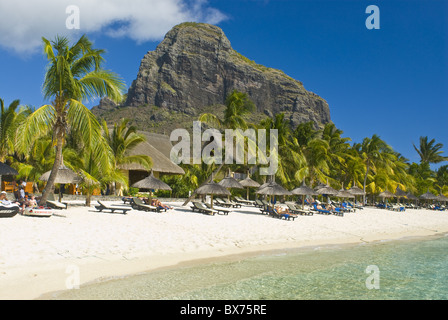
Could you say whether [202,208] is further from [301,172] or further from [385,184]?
[385,184]

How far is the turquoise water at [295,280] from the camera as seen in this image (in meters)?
5.89

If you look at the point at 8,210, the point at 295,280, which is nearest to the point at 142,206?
the point at 8,210

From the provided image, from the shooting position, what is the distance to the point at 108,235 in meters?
8.99

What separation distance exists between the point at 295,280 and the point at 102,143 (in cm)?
696

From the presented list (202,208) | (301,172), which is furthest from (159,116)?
(202,208)

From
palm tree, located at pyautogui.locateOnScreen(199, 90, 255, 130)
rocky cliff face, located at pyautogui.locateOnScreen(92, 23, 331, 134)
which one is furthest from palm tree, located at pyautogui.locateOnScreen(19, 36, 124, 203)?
rocky cliff face, located at pyautogui.locateOnScreen(92, 23, 331, 134)

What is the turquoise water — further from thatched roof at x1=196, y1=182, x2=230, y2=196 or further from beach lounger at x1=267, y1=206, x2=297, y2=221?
thatched roof at x1=196, y1=182, x2=230, y2=196

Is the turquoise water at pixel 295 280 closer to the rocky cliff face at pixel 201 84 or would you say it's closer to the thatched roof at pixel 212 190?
the thatched roof at pixel 212 190

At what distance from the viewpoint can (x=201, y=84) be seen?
98875mm

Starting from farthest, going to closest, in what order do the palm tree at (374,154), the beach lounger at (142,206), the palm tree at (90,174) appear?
the palm tree at (374,154) < the beach lounger at (142,206) < the palm tree at (90,174)

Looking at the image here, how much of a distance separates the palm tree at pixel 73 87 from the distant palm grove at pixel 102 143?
0.09ft

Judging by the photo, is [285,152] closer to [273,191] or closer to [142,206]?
[273,191]

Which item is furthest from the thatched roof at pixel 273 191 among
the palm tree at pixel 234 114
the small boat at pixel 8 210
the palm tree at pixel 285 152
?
the small boat at pixel 8 210
